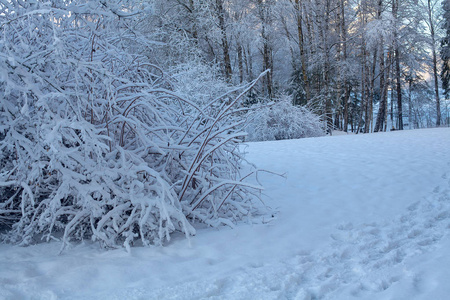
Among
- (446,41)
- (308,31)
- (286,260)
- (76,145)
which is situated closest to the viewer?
(286,260)

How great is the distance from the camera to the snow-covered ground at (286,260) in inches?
72.4

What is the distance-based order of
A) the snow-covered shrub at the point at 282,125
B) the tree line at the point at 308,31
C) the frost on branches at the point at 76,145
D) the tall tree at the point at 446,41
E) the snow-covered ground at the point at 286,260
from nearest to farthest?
the snow-covered ground at the point at 286,260
the frost on branches at the point at 76,145
the snow-covered shrub at the point at 282,125
the tree line at the point at 308,31
the tall tree at the point at 446,41

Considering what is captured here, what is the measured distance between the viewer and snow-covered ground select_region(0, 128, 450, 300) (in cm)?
184

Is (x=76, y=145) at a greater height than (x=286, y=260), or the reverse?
(x=76, y=145)

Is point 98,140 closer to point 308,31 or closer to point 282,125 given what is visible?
point 282,125

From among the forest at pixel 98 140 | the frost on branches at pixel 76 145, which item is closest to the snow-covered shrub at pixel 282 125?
the forest at pixel 98 140

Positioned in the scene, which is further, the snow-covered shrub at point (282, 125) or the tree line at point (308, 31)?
the tree line at point (308, 31)

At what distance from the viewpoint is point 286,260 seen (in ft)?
7.41

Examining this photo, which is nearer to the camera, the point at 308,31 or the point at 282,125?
the point at 282,125

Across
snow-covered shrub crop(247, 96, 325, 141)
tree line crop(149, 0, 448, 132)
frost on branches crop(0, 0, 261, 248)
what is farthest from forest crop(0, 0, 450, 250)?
tree line crop(149, 0, 448, 132)

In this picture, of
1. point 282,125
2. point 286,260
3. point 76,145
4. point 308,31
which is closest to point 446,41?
point 308,31

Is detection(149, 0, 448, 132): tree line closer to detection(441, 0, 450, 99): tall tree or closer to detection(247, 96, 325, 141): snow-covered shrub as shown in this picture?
detection(247, 96, 325, 141): snow-covered shrub

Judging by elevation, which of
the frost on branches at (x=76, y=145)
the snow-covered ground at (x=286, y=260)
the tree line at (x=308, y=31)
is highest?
the tree line at (x=308, y=31)

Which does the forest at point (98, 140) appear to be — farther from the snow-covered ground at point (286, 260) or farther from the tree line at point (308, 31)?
the tree line at point (308, 31)
